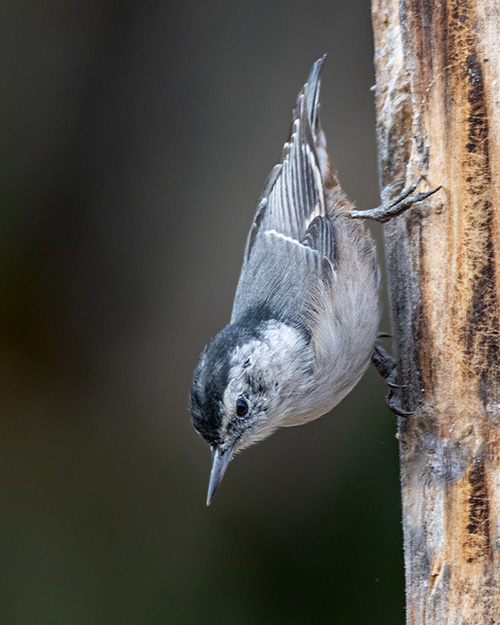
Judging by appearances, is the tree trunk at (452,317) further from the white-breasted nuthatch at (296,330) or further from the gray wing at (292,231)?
the gray wing at (292,231)

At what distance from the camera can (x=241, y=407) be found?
218 cm

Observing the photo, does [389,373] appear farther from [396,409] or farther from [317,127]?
[317,127]

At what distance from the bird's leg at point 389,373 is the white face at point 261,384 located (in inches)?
9.5

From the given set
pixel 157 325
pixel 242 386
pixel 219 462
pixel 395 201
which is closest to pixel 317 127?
pixel 395 201

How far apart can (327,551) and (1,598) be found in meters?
1.42

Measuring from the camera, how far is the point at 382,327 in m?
3.41

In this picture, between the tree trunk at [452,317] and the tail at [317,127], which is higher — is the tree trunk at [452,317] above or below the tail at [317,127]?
below

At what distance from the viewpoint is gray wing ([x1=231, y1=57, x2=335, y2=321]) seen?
2.40 meters

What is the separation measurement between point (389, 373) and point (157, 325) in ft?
5.88

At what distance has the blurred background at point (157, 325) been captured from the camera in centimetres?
338

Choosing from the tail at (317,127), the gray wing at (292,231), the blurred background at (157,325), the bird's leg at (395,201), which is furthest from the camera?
the blurred background at (157,325)

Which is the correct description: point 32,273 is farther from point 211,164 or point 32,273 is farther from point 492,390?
point 492,390

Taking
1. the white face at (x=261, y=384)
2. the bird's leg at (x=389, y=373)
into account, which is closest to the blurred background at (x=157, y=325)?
the bird's leg at (x=389, y=373)

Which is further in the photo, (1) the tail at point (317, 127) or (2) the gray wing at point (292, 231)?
(1) the tail at point (317, 127)
